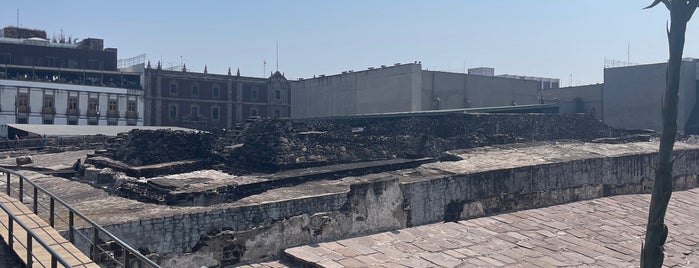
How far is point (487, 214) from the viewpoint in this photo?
41.7 feet

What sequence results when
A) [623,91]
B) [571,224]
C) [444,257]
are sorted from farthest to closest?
[623,91]
[571,224]
[444,257]

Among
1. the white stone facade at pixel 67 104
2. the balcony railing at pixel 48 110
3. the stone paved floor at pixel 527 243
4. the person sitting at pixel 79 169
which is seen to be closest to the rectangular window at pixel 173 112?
the white stone facade at pixel 67 104

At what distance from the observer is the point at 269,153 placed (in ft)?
44.4

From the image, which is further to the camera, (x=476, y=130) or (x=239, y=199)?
(x=476, y=130)

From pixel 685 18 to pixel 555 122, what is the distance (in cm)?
1976

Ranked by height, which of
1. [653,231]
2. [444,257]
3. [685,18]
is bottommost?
[444,257]

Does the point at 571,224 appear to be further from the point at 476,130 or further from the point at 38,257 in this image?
the point at 38,257

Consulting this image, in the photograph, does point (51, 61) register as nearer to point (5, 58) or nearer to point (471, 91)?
point (5, 58)

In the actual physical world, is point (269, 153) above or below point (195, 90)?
below

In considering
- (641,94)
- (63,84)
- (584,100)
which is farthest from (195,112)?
(641,94)

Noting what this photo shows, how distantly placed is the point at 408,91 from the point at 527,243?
19.1 meters

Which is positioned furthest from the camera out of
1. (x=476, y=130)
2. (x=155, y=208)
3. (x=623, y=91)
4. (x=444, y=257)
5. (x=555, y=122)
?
(x=623, y=91)

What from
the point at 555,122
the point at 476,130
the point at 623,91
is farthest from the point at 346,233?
the point at 623,91

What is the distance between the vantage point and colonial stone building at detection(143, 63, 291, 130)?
43.2 m
